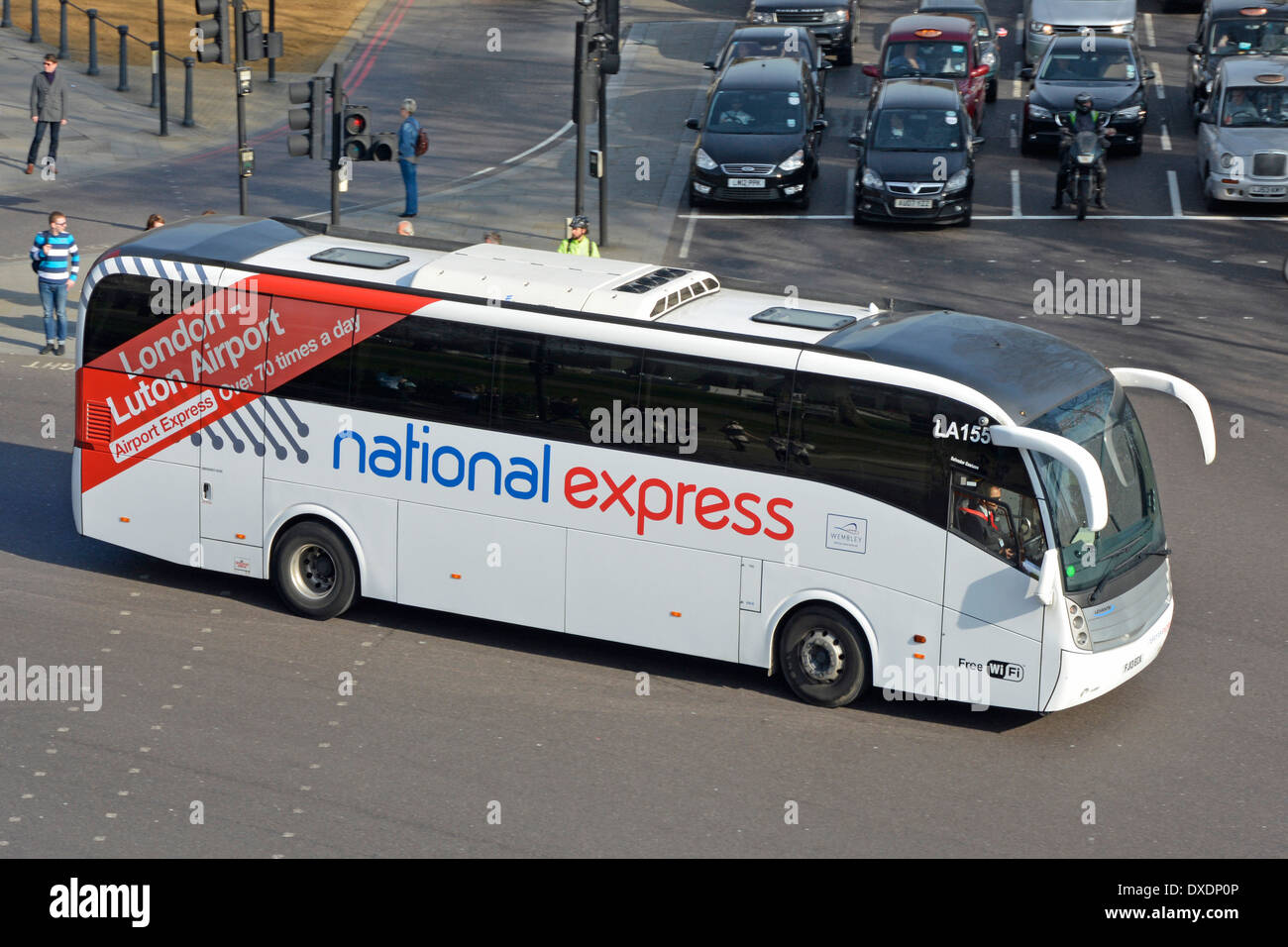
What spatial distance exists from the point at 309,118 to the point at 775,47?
1369 centimetres

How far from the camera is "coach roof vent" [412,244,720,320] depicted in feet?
40.1

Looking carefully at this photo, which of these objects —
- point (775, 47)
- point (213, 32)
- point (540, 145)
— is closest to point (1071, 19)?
point (775, 47)

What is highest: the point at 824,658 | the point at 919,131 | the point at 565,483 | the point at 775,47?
the point at 775,47

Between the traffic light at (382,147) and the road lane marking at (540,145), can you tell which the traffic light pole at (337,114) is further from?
the road lane marking at (540,145)

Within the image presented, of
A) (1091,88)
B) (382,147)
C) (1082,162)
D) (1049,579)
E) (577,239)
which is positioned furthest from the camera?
(1091,88)

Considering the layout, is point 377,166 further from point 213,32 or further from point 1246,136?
point 1246,136

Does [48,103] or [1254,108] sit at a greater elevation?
[1254,108]

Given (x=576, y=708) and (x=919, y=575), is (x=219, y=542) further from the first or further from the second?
(x=919, y=575)

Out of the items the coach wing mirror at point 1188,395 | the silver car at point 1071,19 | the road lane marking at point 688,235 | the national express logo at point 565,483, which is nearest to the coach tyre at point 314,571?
the national express logo at point 565,483

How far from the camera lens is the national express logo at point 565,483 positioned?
38.5 feet

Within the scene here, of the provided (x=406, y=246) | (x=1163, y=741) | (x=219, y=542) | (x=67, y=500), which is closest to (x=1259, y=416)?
(x=1163, y=741)

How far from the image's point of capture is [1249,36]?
108 feet

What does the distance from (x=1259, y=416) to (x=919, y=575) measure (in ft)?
28.5

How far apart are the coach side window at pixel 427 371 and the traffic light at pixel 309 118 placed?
28.2 ft
